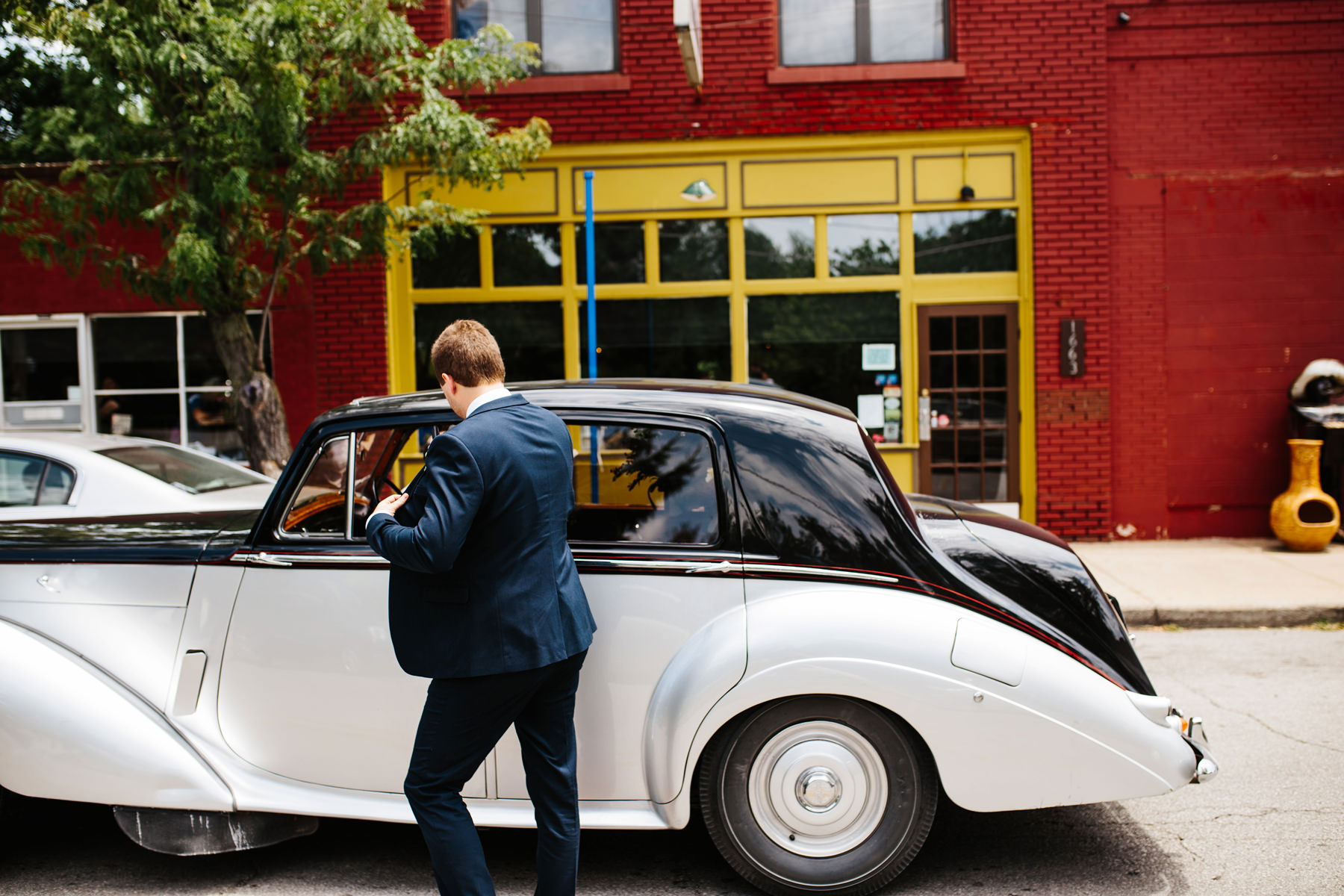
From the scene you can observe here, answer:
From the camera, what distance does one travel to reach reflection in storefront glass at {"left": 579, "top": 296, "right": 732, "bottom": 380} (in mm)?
10281

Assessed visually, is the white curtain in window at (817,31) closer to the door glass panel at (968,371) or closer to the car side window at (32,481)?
the door glass panel at (968,371)

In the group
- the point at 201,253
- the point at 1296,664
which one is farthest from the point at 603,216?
the point at 1296,664

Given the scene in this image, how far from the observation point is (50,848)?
3.88 meters

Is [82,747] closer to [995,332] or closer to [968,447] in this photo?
[968,447]

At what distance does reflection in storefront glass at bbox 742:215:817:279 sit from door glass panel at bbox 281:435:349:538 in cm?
711

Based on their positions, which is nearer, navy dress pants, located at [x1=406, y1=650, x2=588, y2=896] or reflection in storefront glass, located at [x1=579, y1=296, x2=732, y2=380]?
navy dress pants, located at [x1=406, y1=650, x2=588, y2=896]

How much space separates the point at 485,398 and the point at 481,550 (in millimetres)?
414

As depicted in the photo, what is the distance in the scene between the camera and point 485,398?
2.87 metres

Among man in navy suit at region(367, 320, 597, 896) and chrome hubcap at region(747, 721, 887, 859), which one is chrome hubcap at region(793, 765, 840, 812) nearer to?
chrome hubcap at region(747, 721, 887, 859)

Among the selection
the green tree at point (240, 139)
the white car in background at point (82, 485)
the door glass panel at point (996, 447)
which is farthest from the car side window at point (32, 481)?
the door glass panel at point (996, 447)

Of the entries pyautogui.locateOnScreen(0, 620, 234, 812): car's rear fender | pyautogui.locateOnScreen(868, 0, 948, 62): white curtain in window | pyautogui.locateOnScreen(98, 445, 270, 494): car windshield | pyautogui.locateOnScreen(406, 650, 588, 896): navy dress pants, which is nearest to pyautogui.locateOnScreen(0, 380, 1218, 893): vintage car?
pyautogui.locateOnScreen(0, 620, 234, 812): car's rear fender

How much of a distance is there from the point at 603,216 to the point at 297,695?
24.6 feet

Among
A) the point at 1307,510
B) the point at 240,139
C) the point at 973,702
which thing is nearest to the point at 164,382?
the point at 240,139

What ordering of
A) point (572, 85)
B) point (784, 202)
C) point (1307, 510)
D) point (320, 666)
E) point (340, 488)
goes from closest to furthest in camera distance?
1. point (320, 666)
2. point (340, 488)
3. point (1307, 510)
4. point (572, 85)
5. point (784, 202)
